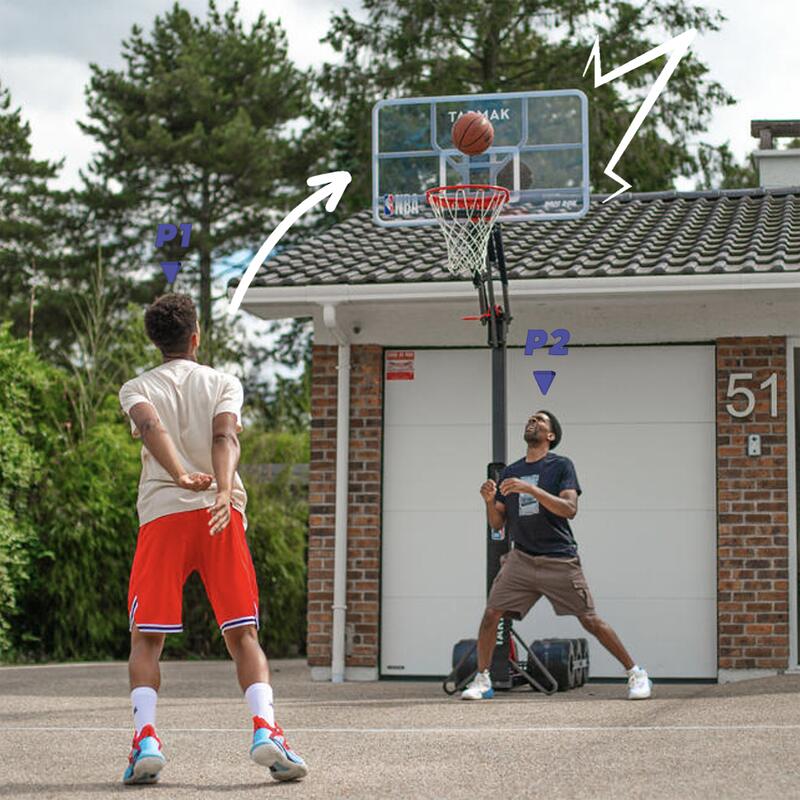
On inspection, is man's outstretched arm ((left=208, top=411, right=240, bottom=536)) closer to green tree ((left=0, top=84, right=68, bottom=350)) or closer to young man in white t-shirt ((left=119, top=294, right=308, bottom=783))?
young man in white t-shirt ((left=119, top=294, right=308, bottom=783))

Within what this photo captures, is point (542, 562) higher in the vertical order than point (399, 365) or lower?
lower

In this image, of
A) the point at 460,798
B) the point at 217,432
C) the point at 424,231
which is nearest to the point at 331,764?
the point at 460,798

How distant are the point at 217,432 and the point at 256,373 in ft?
91.8

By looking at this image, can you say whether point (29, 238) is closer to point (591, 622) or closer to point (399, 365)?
point (399, 365)

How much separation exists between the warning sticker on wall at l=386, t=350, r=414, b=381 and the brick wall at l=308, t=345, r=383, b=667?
0.07 m

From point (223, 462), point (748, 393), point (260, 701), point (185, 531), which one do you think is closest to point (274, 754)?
point (260, 701)

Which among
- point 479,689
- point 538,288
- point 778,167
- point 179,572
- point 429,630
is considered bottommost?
Result: point 479,689

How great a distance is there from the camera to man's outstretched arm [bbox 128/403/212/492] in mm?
5957

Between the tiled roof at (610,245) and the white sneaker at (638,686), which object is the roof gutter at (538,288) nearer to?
the tiled roof at (610,245)

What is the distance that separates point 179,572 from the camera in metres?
6.06

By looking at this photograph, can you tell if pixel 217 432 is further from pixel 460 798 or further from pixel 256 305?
pixel 256 305

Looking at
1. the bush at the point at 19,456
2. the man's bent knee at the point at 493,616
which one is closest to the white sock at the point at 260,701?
the man's bent knee at the point at 493,616

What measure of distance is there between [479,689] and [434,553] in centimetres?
256

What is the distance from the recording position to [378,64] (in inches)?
1128
